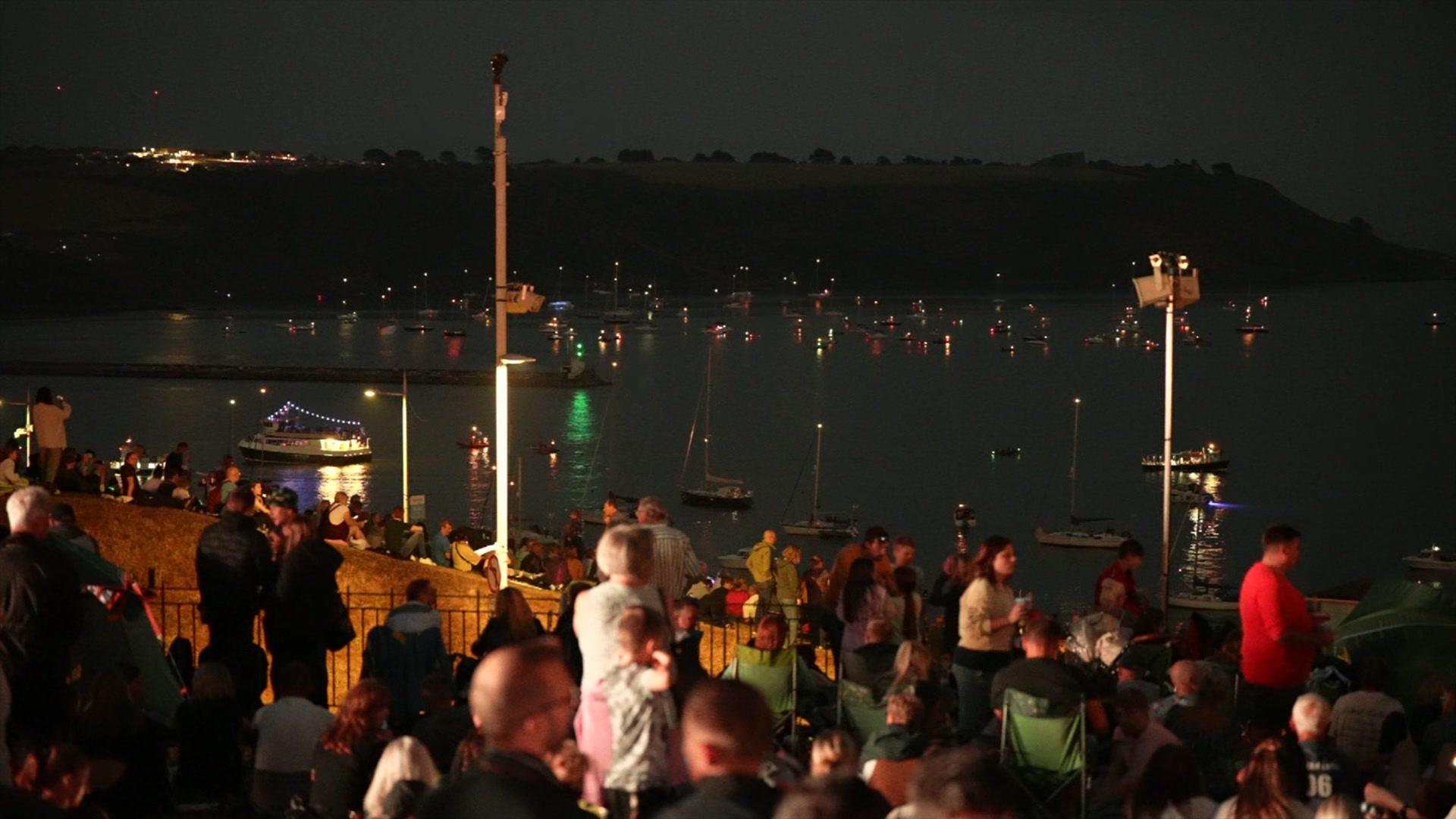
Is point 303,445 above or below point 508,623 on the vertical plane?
below

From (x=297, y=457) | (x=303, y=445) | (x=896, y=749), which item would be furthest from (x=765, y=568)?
(x=297, y=457)

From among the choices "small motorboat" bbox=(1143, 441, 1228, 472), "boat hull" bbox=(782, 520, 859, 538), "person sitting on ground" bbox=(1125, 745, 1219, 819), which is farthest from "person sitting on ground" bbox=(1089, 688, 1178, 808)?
"small motorboat" bbox=(1143, 441, 1228, 472)

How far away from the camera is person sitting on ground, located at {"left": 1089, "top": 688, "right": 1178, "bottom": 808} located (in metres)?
7.00

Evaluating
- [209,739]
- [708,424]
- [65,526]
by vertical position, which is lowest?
[708,424]

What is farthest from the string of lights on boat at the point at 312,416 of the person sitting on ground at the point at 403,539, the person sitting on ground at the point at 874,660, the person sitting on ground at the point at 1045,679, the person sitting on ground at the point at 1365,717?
the person sitting on ground at the point at 1365,717

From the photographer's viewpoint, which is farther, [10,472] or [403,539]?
[403,539]

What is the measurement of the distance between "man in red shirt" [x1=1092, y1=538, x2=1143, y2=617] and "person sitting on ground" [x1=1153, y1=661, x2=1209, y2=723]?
1.63 metres

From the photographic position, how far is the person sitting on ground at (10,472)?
529 inches

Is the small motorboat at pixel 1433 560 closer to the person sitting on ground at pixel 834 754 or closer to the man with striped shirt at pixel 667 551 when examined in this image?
the man with striped shirt at pixel 667 551

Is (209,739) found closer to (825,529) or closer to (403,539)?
(403,539)

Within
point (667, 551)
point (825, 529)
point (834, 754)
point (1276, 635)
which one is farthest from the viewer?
point (825, 529)

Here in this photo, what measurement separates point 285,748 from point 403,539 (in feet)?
28.9

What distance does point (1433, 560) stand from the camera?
63.9 metres

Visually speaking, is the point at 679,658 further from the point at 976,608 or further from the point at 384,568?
the point at 384,568
